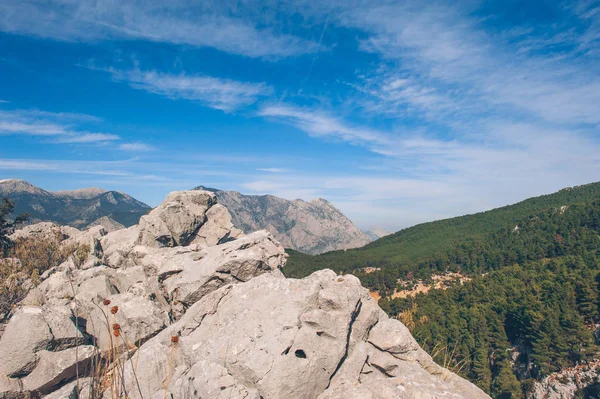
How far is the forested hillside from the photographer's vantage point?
1890 inches

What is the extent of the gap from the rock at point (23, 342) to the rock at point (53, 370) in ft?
0.91

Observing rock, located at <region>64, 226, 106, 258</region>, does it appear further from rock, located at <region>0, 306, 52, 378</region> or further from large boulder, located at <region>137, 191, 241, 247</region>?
rock, located at <region>0, 306, 52, 378</region>

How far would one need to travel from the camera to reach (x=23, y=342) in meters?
11.4

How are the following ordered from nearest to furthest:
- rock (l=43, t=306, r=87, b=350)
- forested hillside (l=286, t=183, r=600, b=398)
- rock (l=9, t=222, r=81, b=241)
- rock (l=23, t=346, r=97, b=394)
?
rock (l=23, t=346, r=97, b=394), rock (l=43, t=306, r=87, b=350), rock (l=9, t=222, r=81, b=241), forested hillside (l=286, t=183, r=600, b=398)

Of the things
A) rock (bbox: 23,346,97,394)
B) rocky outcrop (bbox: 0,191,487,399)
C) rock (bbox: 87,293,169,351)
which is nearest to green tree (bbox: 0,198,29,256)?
rocky outcrop (bbox: 0,191,487,399)

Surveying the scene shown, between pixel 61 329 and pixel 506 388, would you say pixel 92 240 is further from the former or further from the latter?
pixel 506 388

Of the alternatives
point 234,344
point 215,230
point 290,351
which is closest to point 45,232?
point 215,230

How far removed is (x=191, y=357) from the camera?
11.2 meters

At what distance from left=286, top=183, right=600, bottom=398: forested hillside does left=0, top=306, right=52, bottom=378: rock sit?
14394mm

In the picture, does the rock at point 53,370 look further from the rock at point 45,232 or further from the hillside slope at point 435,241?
the hillside slope at point 435,241

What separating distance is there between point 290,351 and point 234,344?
6.67ft

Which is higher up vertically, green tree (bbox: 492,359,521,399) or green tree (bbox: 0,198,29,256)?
green tree (bbox: 0,198,29,256)

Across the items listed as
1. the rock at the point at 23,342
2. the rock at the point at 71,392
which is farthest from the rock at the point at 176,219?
the rock at the point at 71,392

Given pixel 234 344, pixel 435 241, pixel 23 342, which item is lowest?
pixel 435 241
